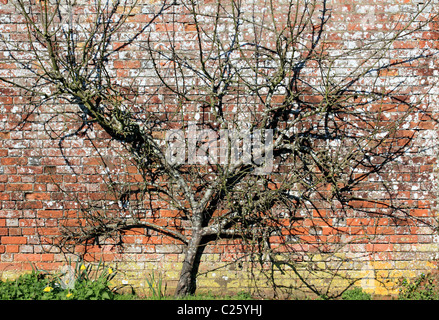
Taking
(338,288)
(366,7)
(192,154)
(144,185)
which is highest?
(366,7)

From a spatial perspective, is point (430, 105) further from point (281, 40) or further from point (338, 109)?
point (281, 40)

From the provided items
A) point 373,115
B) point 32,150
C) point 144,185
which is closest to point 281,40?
point 373,115

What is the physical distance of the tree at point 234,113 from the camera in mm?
2992

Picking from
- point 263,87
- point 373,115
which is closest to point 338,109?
point 373,115

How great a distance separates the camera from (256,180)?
9.96 feet

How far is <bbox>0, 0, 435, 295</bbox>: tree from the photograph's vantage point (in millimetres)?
2992

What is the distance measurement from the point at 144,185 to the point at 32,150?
3.62 ft

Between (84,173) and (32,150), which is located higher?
(32,150)

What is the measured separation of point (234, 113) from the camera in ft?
10.0

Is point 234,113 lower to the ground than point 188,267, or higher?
higher

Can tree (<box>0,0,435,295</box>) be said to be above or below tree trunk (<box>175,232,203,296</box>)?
above

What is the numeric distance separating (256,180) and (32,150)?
2123 millimetres

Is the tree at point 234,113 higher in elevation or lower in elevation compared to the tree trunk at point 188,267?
higher

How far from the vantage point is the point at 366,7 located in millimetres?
2992
